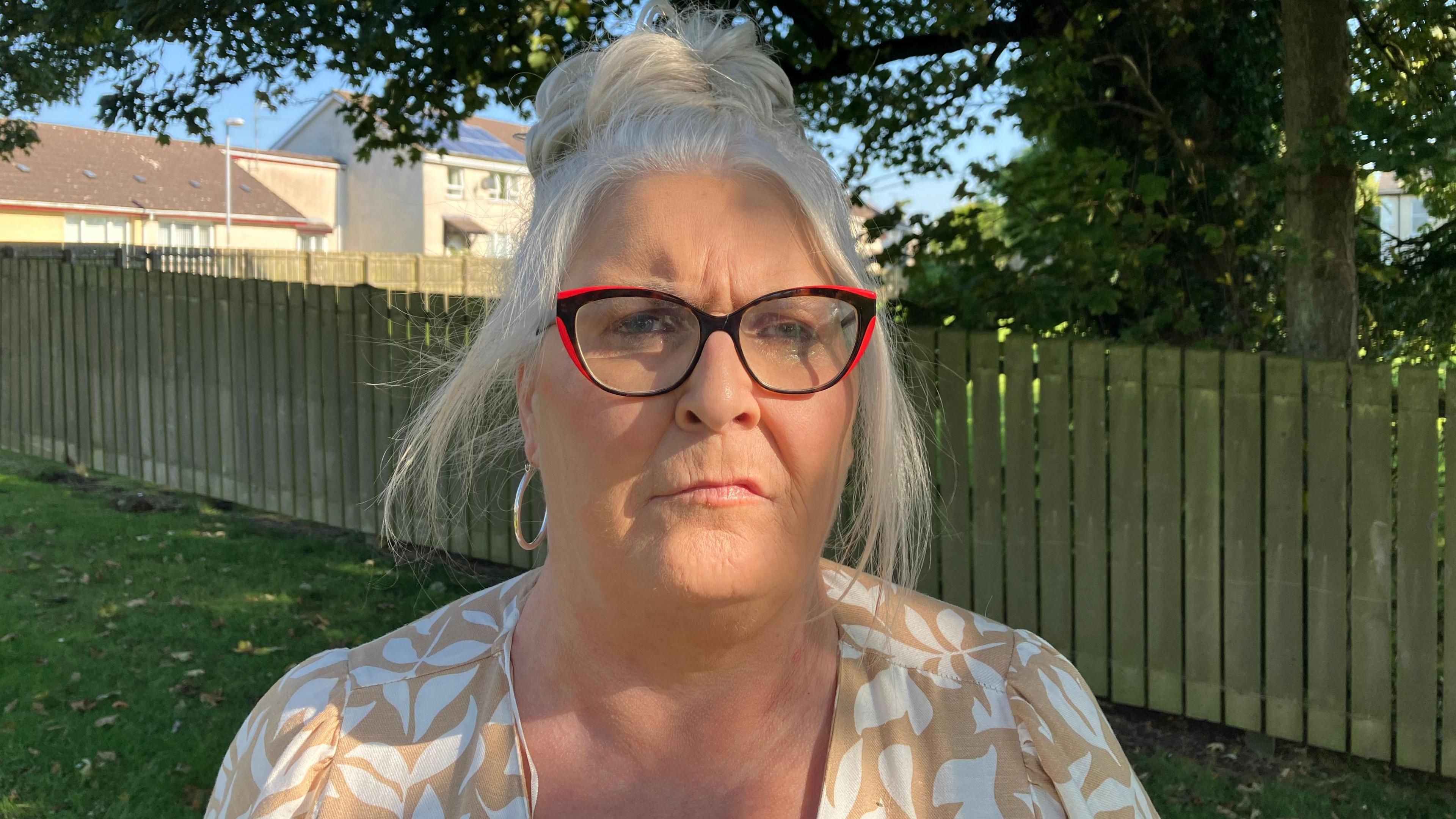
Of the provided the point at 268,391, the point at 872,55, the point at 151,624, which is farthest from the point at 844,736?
the point at 268,391

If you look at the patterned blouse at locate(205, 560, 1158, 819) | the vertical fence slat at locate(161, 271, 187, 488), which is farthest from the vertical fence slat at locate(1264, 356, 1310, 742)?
the vertical fence slat at locate(161, 271, 187, 488)

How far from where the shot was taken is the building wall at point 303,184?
158 ft

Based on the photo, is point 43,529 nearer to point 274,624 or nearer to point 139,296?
point 139,296

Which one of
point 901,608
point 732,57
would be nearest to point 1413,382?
point 901,608

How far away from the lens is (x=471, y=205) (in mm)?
4262

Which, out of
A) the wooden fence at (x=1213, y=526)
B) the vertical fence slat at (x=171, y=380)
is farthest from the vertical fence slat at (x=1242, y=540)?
the vertical fence slat at (x=171, y=380)

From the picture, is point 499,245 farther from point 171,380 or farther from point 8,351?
point 8,351

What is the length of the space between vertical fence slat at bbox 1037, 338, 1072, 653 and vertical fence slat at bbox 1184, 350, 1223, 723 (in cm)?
53

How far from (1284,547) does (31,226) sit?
41.4 meters

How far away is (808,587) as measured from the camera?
168 centimetres

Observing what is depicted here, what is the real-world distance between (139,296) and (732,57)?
972 centimetres

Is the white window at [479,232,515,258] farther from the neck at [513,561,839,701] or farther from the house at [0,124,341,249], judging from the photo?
the house at [0,124,341,249]

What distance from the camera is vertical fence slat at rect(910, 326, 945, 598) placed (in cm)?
565

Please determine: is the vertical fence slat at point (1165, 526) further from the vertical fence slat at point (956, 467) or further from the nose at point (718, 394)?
the nose at point (718, 394)
